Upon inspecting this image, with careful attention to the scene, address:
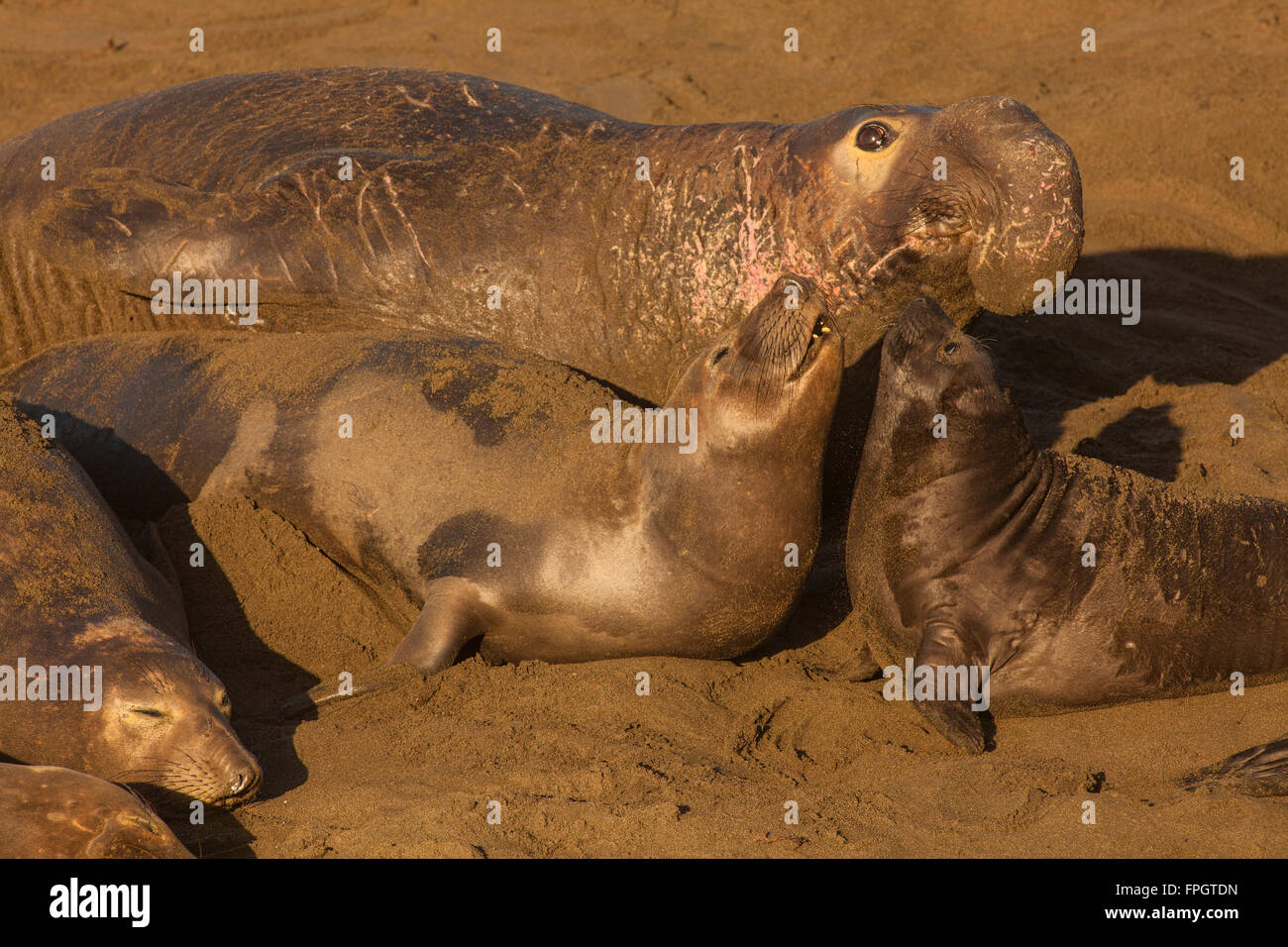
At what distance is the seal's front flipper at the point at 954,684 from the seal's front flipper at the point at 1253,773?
60cm

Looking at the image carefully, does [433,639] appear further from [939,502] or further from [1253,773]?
[1253,773]

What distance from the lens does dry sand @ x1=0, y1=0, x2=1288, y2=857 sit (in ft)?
11.7

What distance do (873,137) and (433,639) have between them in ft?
7.61

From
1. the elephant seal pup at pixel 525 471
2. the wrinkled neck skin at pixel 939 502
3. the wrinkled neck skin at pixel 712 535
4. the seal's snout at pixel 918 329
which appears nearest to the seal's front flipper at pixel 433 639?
the elephant seal pup at pixel 525 471

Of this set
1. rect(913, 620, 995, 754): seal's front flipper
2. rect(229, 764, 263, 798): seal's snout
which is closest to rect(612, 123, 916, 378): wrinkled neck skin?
rect(913, 620, 995, 754): seal's front flipper

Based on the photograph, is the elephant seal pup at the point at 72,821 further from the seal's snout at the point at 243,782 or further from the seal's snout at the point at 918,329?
the seal's snout at the point at 918,329

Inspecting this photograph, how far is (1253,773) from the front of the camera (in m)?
3.84

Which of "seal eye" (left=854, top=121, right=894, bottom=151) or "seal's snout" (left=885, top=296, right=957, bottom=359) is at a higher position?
"seal eye" (left=854, top=121, right=894, bottom=151)

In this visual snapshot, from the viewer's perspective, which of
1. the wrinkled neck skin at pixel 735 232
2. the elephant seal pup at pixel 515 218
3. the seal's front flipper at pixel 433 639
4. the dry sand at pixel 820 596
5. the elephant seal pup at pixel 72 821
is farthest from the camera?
the wrinkled neck skin at pixel 735 232

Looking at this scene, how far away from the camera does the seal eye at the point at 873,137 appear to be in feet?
15.9

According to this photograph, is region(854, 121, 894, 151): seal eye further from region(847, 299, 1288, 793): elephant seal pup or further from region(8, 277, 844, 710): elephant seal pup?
region(8, 277, 844, 710): elephant seal pup

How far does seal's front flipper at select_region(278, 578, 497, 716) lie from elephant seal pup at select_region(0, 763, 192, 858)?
0.84 metres

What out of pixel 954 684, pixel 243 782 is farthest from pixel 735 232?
pixel 243 782

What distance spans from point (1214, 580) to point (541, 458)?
2.23m
